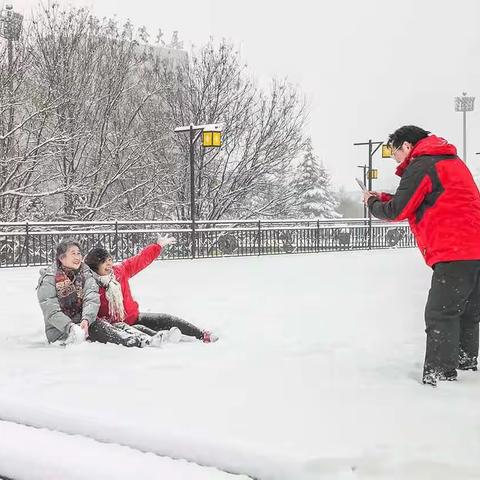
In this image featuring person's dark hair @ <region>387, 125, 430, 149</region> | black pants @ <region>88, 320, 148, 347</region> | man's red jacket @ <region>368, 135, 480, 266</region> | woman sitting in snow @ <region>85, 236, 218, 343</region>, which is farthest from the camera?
woman sitting in snow @ <region>85, 236, 218, 343</region>

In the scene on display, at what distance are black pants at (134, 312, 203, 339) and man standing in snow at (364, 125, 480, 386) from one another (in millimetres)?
2353

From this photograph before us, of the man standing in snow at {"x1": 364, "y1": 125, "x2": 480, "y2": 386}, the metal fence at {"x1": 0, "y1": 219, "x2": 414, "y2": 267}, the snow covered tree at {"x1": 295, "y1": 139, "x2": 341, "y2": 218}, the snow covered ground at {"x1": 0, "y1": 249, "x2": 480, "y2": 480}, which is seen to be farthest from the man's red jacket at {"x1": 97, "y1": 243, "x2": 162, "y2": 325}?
the snow covered tree at {"x1": 295, "y1": 139, "x2": 341, "y2": 218}

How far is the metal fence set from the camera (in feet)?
59.0

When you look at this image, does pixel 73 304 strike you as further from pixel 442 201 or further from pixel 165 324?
pixel 442 201

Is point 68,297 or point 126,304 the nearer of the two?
point 68,297

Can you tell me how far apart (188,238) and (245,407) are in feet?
57.5

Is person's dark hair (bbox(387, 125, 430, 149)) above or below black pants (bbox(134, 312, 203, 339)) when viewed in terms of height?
above

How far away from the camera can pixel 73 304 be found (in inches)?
231

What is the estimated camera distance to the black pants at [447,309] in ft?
13.7

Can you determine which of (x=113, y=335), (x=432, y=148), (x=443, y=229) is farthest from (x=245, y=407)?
(x=113, y=335)

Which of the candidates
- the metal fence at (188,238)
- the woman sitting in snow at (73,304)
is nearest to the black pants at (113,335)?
the woman sitting in snow at (73,304)

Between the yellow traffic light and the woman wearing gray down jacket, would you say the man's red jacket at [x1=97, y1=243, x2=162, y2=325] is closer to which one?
the woman wearing gray down jacket

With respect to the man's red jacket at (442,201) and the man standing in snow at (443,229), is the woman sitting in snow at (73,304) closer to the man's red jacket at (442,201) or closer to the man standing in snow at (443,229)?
the man standing in snow at (443,229)

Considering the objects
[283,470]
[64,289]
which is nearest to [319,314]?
[64,289]
